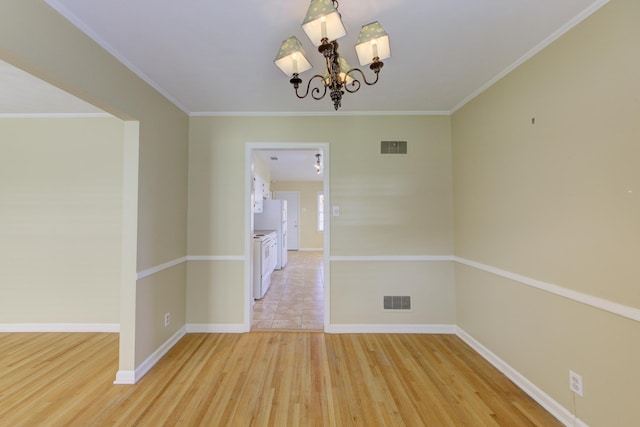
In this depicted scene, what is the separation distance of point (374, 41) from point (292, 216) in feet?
26.4

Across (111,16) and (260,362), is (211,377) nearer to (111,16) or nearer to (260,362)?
(260,362)

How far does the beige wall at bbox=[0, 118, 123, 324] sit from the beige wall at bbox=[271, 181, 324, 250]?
21.5 feet

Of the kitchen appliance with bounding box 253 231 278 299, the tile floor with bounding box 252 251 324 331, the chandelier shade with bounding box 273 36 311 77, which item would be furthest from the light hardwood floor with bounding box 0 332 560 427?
the chandelier shade with bounding box 273 36 311 77

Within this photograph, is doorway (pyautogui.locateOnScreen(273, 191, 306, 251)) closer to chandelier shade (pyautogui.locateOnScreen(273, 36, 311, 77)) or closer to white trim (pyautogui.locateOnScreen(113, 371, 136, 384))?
white trim (pyautogui.locateOnScreen(113, 371, 136, 384))

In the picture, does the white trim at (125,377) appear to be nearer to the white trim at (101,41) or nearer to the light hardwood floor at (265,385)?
Result: the light hardwood floor at (265,385)

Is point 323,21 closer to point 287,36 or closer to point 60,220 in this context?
point 287,36

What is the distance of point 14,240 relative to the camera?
9.54 ft

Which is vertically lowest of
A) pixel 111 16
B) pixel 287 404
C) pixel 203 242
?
pixel 287 404

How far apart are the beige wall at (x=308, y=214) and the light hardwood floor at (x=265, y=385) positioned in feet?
21.9

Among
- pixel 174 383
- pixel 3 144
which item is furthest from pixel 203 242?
pixel 3 144

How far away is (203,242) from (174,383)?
1.36 meters

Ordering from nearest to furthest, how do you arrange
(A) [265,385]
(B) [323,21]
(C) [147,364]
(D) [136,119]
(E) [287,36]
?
(B) [323,21]
(E) [287,36]
(A) [265,385]
(D) [136,119]
(C) [147,364]

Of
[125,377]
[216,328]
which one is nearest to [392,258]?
[216,328]

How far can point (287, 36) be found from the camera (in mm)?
1732
